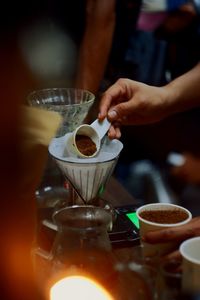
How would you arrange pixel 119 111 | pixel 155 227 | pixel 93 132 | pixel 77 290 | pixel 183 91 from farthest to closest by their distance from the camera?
pixel 183 91 < pixel 119 111 < pixel 93 132 < pixel 155 227 < pixel 77 290

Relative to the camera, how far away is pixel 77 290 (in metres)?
0.75

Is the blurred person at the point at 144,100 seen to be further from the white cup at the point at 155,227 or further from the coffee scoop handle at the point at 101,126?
the white cup at the point at 155,227

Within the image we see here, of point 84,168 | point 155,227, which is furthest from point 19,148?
point 155,227

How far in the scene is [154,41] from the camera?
178 cm

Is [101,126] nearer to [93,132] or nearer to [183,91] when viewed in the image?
[93,132]

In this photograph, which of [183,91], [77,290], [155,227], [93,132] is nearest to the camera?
[77,290]

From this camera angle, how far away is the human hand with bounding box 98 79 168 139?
1101 millimetres

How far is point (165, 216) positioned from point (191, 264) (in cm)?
20

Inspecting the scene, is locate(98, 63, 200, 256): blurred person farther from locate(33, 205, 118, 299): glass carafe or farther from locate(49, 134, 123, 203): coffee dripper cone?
locate(33, 205, 118, 299): glass carafe

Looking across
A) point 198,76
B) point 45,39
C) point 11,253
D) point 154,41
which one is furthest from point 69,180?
point 154,41

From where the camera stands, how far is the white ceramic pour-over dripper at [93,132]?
97 cm

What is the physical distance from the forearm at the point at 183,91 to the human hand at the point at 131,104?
18 millimetres

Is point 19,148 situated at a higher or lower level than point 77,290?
higher

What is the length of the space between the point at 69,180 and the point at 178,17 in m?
1.32
